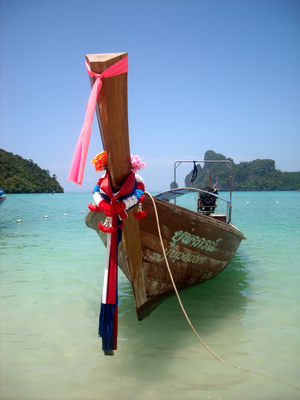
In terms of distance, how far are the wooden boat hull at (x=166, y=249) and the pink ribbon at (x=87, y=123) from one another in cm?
108

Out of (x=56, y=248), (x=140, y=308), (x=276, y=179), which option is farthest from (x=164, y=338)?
(x=276, y=179)

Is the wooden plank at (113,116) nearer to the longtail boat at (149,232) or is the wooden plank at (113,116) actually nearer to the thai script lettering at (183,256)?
the longtail boat at (149,232)

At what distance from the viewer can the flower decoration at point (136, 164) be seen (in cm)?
276

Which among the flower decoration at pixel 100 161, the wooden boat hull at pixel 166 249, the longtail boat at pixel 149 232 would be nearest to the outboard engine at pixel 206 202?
the longtail boat at pixel 149 232

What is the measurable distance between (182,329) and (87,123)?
117 inches

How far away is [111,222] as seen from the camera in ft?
9.27

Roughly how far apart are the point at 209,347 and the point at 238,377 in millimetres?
572

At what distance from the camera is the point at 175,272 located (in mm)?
4273

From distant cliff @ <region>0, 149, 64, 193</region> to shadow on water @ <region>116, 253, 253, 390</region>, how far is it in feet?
185

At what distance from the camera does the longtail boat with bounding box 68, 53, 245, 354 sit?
91.1 inches

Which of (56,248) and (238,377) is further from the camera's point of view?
(56,248)

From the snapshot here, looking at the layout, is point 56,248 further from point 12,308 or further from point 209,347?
point 209,347

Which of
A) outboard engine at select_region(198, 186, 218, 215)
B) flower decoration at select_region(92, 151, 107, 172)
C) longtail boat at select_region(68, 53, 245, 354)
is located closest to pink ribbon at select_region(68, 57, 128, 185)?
longtail boat at select_region(68, 53, 245, 354)

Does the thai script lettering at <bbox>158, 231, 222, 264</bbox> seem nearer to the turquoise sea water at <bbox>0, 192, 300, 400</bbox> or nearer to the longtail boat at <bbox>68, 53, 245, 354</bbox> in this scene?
the longtail boat at <bbox>68, 53, 245, 354</bbox>
